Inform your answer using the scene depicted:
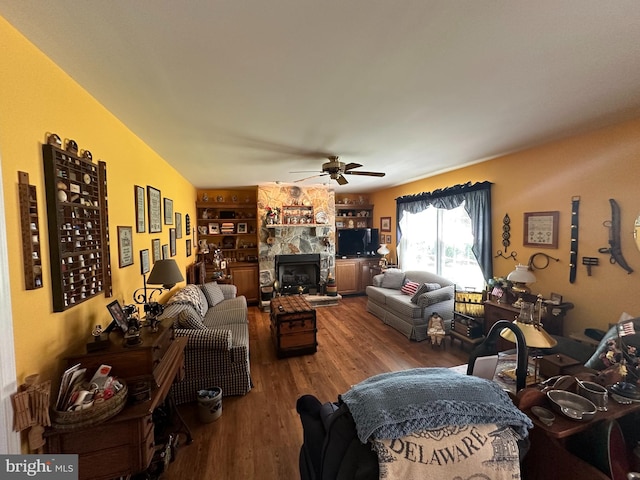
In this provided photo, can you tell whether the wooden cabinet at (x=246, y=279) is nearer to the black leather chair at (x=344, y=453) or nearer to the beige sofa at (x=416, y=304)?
the beige sofa at (x=416, y=304)

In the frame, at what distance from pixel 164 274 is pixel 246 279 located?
362cm

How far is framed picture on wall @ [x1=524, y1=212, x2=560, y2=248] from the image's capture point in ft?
9.18

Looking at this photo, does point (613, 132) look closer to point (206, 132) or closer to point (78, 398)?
point (206, 132)

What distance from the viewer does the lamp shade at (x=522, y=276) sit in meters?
2.84

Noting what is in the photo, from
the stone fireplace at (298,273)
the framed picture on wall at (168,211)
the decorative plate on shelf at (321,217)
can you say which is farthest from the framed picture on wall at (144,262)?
the decorative plate on shelf at (321,217)

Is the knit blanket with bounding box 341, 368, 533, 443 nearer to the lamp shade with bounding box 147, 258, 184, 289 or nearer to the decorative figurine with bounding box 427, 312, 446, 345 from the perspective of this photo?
the lamp shade with bounding box 147, 258, 184, 289

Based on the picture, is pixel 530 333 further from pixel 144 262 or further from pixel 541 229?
pixel 144 262

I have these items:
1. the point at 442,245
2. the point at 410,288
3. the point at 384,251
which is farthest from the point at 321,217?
the point at 442,245

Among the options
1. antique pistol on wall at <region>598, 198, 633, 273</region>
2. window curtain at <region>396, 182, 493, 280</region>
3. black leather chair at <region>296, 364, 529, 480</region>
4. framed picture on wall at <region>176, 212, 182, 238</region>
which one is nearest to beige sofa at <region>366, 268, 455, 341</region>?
window curtain at <region>396, 182, 493, 280</region>

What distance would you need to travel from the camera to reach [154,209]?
9.23 ft

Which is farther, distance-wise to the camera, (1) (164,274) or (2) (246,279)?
(2) (246,279)

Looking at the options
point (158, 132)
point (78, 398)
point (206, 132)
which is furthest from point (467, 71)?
point (78, 398)

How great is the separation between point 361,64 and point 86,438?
7.79 ft

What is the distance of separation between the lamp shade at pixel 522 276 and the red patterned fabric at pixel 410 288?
163 centimetres
